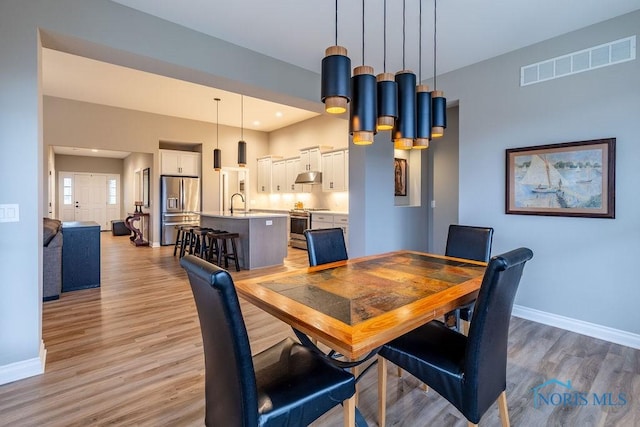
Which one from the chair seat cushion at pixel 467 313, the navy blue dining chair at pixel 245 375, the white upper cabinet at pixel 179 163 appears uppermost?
the white upper cabinet at pixel 179 163

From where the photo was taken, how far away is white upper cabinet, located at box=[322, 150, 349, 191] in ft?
21.9

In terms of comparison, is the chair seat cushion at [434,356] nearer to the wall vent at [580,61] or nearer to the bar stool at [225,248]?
the wall vent at [580,61]

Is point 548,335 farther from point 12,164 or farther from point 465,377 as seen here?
point 12,164

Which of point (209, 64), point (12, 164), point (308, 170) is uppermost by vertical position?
point (209, 64)

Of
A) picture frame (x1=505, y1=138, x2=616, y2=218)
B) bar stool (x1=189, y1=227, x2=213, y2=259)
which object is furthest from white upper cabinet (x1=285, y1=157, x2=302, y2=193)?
picture frame (x1=505, y1=138, x2=616, y2=218)

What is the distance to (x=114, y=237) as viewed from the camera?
9711 millimetres

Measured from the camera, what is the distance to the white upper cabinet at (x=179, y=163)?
25.3ft

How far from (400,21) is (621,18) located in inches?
72.6

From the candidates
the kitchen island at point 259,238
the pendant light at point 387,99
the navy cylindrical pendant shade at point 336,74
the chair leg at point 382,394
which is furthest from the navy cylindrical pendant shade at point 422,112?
the kitchen island at point 259,238

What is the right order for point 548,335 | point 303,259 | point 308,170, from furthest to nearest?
point 308,170 < point 303,259 < point 548,335

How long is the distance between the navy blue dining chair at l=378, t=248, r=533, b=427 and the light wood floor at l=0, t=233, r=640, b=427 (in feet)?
1.28

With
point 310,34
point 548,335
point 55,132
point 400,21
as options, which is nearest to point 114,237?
point 55,132

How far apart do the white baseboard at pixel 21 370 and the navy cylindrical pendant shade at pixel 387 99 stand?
9.26ft

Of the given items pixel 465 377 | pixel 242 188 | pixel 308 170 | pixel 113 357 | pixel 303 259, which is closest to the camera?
pixel 465 377
